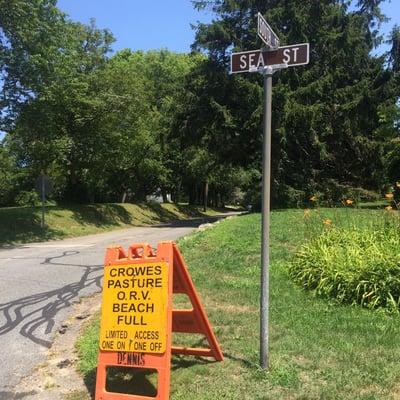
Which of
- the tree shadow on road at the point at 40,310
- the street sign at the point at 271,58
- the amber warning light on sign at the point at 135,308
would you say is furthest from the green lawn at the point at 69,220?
the street sign at the point at 271,58

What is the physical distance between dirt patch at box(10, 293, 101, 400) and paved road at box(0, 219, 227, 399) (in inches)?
4.3

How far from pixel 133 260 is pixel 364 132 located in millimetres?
25059

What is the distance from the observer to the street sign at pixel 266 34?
4.84 m

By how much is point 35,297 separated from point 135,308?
17.0ft

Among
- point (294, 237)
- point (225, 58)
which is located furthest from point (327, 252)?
point (225, 58)

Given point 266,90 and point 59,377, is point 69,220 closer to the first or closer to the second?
point 59,377

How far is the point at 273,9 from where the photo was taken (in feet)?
86.6

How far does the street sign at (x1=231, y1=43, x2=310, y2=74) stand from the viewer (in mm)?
4895

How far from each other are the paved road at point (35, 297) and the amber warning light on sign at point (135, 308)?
3.89ft

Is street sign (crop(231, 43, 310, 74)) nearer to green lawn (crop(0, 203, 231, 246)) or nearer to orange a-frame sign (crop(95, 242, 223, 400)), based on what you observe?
orange a-frame sign (crop(95, 242, 223, 400))

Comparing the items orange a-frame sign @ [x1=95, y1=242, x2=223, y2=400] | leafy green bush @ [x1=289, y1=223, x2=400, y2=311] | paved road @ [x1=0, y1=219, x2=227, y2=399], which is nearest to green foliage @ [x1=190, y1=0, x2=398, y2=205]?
paved road @ [x1=0, y1=219, x2=227, y2=399]

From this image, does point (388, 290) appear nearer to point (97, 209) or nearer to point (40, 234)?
point (40, 234)

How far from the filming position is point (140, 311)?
15.6 feet

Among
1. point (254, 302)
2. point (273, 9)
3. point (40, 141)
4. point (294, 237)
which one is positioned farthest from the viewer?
point (40, 141)
